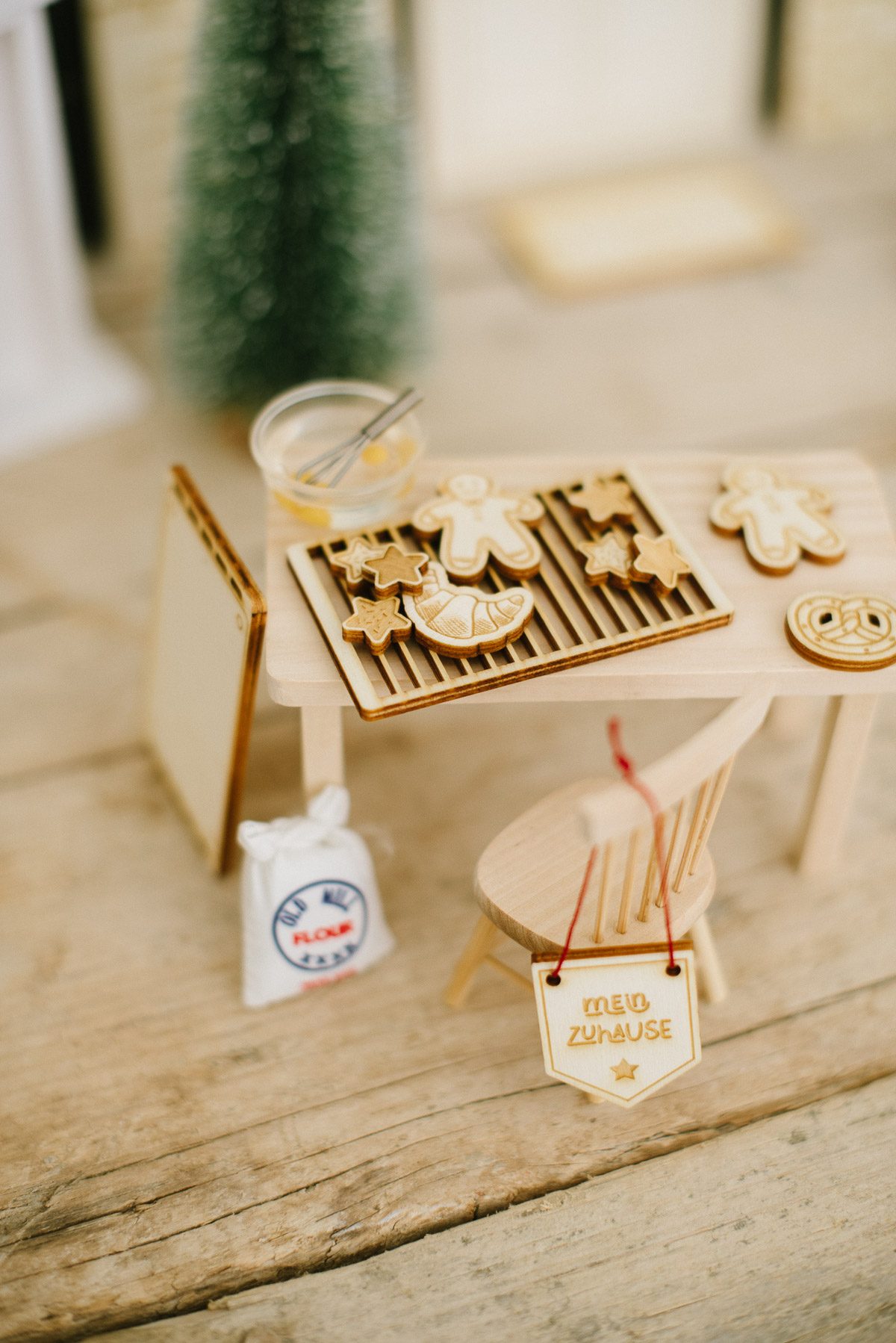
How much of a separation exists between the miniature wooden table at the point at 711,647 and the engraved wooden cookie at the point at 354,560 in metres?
0.07

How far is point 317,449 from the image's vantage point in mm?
1932

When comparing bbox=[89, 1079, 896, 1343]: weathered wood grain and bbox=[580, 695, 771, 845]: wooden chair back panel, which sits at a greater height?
bbox=[580, 695, 771, 845]: wooden chair back panel

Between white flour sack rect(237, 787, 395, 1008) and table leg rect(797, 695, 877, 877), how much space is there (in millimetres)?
668

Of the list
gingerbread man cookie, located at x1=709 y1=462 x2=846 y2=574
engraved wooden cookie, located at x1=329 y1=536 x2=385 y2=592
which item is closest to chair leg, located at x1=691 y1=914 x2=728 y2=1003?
gingerbread man cookie, located at x1=709 y1=462 x2=846 y2=574

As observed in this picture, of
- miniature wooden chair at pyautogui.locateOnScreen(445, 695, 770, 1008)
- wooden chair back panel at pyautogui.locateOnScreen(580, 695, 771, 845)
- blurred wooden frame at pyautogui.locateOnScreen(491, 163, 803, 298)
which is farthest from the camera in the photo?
blurred wooden frame at pyautogui.locateOnScreen(491, 163, 803, 298)

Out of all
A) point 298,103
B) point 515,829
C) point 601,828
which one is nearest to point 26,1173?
point 515,829

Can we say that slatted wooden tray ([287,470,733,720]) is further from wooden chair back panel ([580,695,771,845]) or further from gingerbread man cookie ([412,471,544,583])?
wooden chair back panel ([580,695,771,845])

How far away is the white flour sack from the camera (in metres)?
1.75

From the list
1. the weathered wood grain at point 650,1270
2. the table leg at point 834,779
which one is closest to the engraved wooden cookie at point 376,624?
the table leg at point 834,779

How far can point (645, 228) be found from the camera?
348cm

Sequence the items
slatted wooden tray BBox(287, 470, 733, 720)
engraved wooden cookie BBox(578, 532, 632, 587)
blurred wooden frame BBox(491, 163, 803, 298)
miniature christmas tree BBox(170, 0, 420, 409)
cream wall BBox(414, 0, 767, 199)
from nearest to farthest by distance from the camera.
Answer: slatted wooden tray BBox(287, 470, 733, 720)
engraved wooden cookie BBox(578, 532, 632, 587)
miniature christmas tree BBox(170, 0, 420, 409)
blurred wooden frame BBox(491, 163, 803, 298)
cream wall BBox(414, 0, 767, 199)

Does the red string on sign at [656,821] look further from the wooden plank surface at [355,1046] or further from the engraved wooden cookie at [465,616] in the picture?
the wooden plank surface at [355,1046]

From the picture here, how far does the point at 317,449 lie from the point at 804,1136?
3.89ft

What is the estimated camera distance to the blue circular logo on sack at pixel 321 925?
1.78 meters
